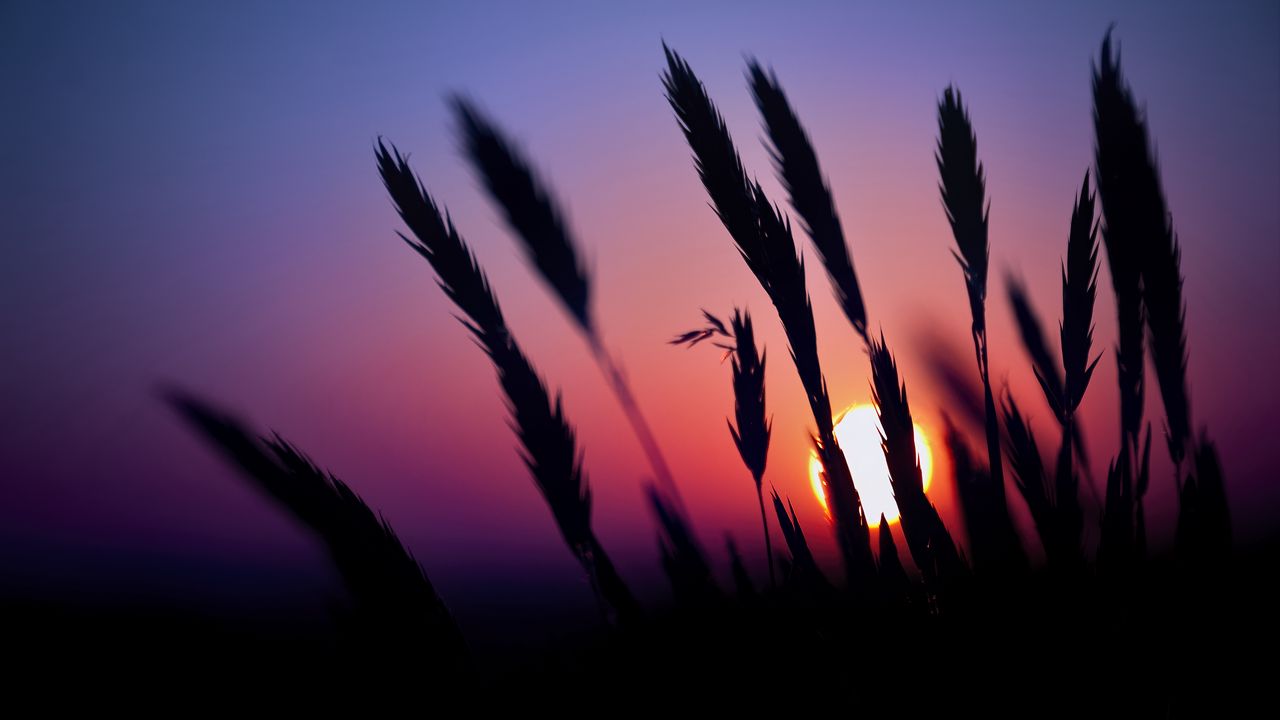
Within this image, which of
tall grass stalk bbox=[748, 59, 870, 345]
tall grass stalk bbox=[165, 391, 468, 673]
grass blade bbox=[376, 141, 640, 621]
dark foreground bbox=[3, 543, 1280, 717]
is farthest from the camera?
tall grass stalk bbox=[748, 59, 870, 345]

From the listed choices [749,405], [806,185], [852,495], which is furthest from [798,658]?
[806,185]

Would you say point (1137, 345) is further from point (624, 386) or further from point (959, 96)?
point (624, 386)

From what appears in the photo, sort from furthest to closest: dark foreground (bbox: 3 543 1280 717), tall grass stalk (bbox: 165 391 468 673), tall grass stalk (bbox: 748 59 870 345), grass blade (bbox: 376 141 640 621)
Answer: tall grass stalk (bbox: 748 59 870 345) < grass blade (bbox: 376 141 640 621) < dark foreground (bbox: 3 543 1280 717) < tall grass stalk (bbox: 165 391 468 673)

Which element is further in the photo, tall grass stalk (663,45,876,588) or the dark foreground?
tall grass stalk (663,45,876,588)

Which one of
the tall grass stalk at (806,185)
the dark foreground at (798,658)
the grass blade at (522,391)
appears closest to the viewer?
the dark foreground at (798,658)

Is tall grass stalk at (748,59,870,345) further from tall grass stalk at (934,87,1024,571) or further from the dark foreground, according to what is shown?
the dark foreground

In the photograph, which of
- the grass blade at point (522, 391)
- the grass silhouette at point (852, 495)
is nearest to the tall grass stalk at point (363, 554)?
the grass silhouette at point (852, 495)

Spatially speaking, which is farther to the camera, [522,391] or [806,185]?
[806,185]

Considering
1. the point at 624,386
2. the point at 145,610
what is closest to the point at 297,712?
the point at 145,610

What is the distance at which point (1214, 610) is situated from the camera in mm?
1043

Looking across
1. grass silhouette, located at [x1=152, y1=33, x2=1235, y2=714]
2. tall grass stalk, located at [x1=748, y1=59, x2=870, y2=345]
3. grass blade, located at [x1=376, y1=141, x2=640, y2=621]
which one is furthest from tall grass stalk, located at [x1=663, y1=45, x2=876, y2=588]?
grass blade, located at [x1=376, y1=141, x2=640, y2=621]

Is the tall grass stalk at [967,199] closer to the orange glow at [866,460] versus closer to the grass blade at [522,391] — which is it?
the orange glow at [866,460]

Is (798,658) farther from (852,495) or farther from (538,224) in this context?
(538,224)

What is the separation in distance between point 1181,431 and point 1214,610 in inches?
17.4
